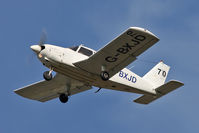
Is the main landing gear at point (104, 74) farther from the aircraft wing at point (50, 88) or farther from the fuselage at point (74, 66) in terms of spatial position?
the aircraft wing at point (50, 88)

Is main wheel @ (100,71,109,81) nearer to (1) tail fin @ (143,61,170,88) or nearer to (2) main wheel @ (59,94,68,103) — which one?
(2) main wheel @ (59,94,68,103)

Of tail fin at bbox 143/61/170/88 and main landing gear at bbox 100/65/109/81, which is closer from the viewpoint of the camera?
main landing gear at bbox 100/65/109/81

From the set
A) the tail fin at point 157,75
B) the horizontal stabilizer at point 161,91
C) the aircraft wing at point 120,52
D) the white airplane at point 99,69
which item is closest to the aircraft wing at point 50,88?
the white airplane at point 99,69

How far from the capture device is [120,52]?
25750 mm

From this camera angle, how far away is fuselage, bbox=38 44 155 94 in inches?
1014

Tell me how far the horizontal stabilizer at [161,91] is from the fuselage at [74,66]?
168 cm

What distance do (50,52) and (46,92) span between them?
16.4 feet

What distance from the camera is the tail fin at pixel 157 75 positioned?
30.3 metres

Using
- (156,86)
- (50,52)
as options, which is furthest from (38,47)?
(156,86)

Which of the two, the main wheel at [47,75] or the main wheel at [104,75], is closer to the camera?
the main wheel at [47,75]

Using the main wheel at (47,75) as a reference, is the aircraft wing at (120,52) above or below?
above

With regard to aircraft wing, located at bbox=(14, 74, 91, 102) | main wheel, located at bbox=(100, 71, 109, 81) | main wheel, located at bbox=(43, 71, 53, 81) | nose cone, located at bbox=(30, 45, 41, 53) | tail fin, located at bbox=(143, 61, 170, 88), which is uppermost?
tail fin, located at bbox=(143, 61, 170, 88)

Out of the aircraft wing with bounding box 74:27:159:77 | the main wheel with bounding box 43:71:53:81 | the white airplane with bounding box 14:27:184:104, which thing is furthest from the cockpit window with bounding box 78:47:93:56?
the main wheel with bounding box 43:71:53:81

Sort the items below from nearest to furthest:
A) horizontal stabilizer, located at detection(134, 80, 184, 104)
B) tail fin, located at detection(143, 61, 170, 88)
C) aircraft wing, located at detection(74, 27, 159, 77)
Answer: aircraft wing, located at detection(74, 27, 159, 77)
horizontal stabilizer, located at detection(134, 80, 184, 104)
tail fin, located at detection(143, 61, 170, 88)
